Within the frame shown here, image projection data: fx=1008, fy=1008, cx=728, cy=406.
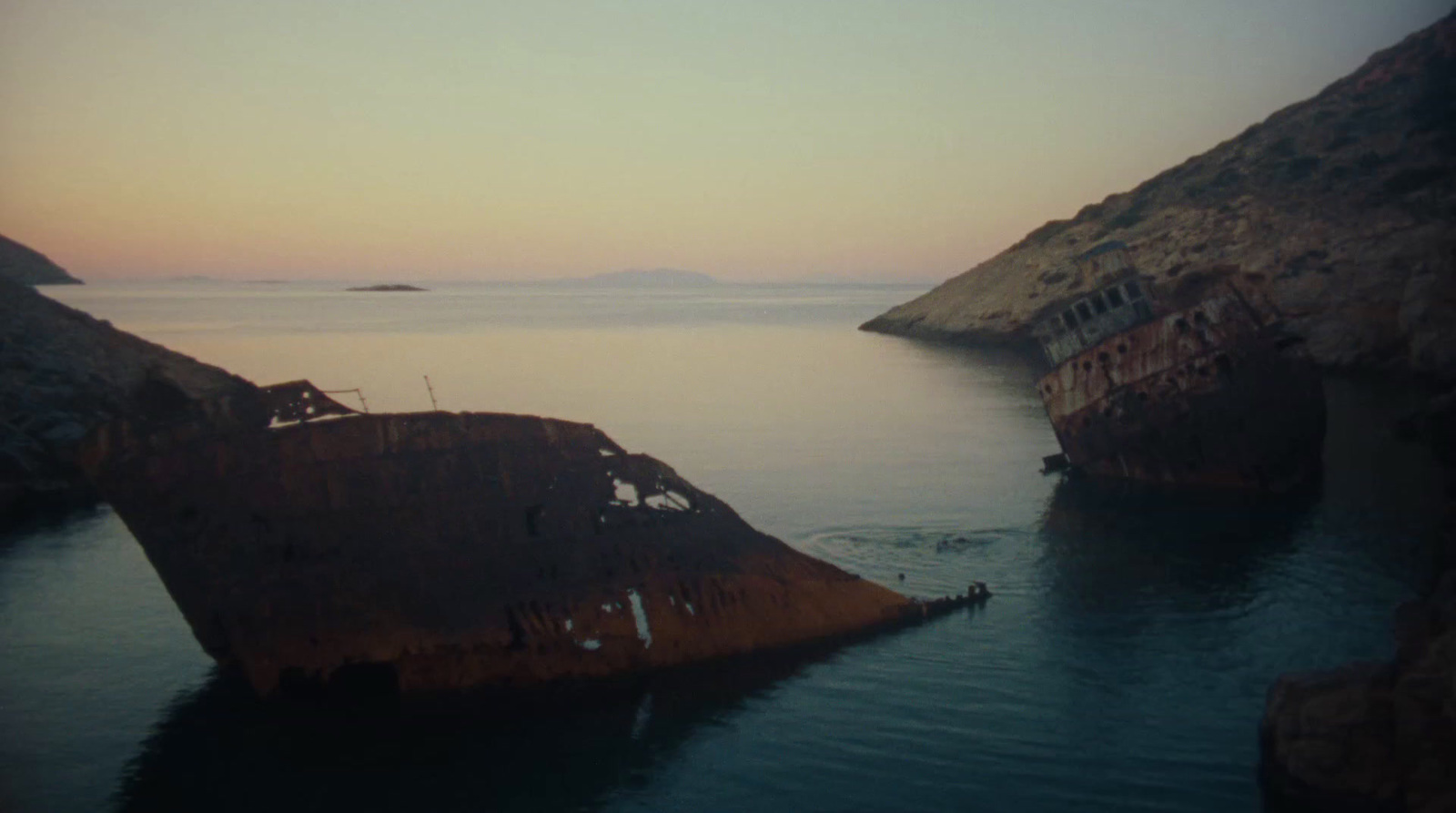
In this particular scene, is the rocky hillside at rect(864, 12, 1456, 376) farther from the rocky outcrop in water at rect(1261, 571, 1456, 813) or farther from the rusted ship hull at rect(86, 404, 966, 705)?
the rusted ship hull at rect(86, 404, 966, 705)

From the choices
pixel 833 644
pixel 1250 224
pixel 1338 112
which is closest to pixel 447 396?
pixel 833 644

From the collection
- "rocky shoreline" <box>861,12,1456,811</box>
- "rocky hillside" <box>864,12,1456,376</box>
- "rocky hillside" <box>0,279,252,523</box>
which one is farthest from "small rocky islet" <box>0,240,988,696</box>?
"rocky hillside" <box>864,12,1456,376</box>

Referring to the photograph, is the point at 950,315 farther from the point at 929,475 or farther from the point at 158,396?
the point at 158,396

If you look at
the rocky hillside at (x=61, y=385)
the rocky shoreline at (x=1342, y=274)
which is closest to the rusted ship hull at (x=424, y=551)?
the rocky shoreline at (x=1342, y=274)

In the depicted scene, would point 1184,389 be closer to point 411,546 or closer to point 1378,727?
point 1378,727

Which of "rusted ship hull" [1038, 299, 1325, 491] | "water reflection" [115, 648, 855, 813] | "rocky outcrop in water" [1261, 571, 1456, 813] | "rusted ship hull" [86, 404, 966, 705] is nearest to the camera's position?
"rocky outcrop in water" [1261, 571, 1456, 813]

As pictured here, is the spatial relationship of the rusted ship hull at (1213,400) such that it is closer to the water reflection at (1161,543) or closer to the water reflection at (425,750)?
the water reflection at (1161,543)

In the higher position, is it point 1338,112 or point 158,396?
point 1338,112
